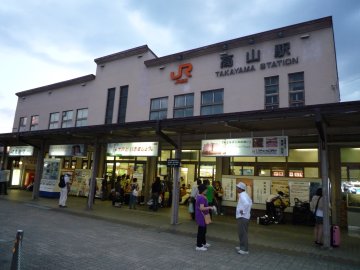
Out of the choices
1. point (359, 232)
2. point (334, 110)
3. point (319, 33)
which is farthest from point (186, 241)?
point (319, 33)

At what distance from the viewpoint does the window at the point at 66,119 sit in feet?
72.1

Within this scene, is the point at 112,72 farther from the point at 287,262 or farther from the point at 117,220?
the point at 287,262

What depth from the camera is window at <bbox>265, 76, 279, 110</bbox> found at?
13508 mm

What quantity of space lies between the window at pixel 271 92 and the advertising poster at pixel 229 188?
388cm

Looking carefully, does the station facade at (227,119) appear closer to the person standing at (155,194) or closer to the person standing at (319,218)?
the person standing at (319,218)

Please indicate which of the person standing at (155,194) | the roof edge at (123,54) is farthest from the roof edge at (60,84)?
the person standing at (155,194)

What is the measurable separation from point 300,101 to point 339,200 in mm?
4523

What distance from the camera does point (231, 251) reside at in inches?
295

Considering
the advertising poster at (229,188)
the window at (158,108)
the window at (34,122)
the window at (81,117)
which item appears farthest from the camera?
the window at (34,122)

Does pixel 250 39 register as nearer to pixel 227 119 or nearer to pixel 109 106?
pixel 227 119

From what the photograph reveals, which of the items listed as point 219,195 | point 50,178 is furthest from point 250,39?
point 50,178

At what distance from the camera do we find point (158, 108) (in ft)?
57.0

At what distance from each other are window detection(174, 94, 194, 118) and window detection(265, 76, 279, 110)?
13.7 ft

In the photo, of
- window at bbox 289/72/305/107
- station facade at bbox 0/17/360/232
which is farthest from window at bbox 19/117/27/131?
window at bbox 289/72/305/107
